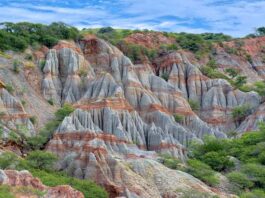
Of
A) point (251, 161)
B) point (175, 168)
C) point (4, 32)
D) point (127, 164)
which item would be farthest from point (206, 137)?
point (4, 32)

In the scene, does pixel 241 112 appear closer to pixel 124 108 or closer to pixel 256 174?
pixel 124 108

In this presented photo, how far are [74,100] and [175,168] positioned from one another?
1846 cm

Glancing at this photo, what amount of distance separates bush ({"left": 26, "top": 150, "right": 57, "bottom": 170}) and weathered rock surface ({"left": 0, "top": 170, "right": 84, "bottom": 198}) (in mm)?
12096

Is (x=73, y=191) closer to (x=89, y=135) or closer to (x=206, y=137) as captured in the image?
(x=89, y=135)

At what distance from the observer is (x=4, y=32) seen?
79812 mm

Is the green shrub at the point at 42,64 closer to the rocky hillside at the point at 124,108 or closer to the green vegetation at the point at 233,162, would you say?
the rocky hillside at the point at 124,108

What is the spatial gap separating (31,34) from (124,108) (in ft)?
64.9

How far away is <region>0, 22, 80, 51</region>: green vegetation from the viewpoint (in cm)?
7794

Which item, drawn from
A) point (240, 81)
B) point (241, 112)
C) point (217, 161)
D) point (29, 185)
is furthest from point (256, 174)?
point (240, 81)

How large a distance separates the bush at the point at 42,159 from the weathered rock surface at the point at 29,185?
39.7ft

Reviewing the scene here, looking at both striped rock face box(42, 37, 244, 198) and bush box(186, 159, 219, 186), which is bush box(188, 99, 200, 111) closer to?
striped rock face box(42, 37, 244, 198)

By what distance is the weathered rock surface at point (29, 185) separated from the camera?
40094 millimetres

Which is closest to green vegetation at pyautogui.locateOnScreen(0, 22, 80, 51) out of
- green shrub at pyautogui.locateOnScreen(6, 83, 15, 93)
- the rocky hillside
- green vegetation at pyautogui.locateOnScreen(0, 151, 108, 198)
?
the rocky hillside

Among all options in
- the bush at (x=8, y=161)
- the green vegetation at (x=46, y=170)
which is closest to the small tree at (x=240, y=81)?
the green vegetation at (x=46, y=170)
